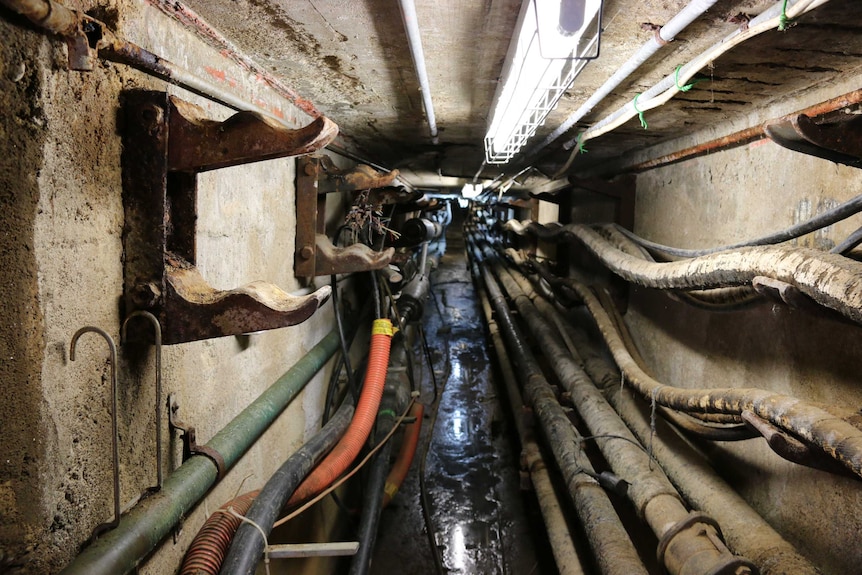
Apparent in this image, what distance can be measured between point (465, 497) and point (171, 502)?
246cm

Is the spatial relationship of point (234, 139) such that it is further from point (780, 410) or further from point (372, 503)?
point (372, 503)

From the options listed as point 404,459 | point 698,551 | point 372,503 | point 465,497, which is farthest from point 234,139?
point 465,497

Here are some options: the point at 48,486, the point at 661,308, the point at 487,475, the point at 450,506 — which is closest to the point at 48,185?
the point at 48,486

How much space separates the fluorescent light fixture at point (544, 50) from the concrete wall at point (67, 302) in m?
0.85

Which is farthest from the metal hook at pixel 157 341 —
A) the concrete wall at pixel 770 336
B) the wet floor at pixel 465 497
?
the wet floor at pixel 465 497

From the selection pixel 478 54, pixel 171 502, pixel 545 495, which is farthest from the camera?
pixel 545 495

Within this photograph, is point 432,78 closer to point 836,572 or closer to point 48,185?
point 48,185

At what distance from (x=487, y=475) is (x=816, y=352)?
2352 millimetres

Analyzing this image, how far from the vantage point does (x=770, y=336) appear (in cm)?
188

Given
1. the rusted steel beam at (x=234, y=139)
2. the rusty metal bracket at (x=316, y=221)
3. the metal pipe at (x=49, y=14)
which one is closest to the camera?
the metal pipe at (x=49, y=14)

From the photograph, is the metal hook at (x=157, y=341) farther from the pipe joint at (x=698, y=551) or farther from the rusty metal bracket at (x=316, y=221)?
the pipe joint at (x=698, y=551)

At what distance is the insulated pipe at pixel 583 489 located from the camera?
66.2 inches

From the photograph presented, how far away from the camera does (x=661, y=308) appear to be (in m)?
2.76

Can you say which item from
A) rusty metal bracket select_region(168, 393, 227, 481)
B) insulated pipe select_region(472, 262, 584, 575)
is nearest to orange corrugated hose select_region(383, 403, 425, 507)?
insulated pipe select_region(472, 262, 584, 575)
